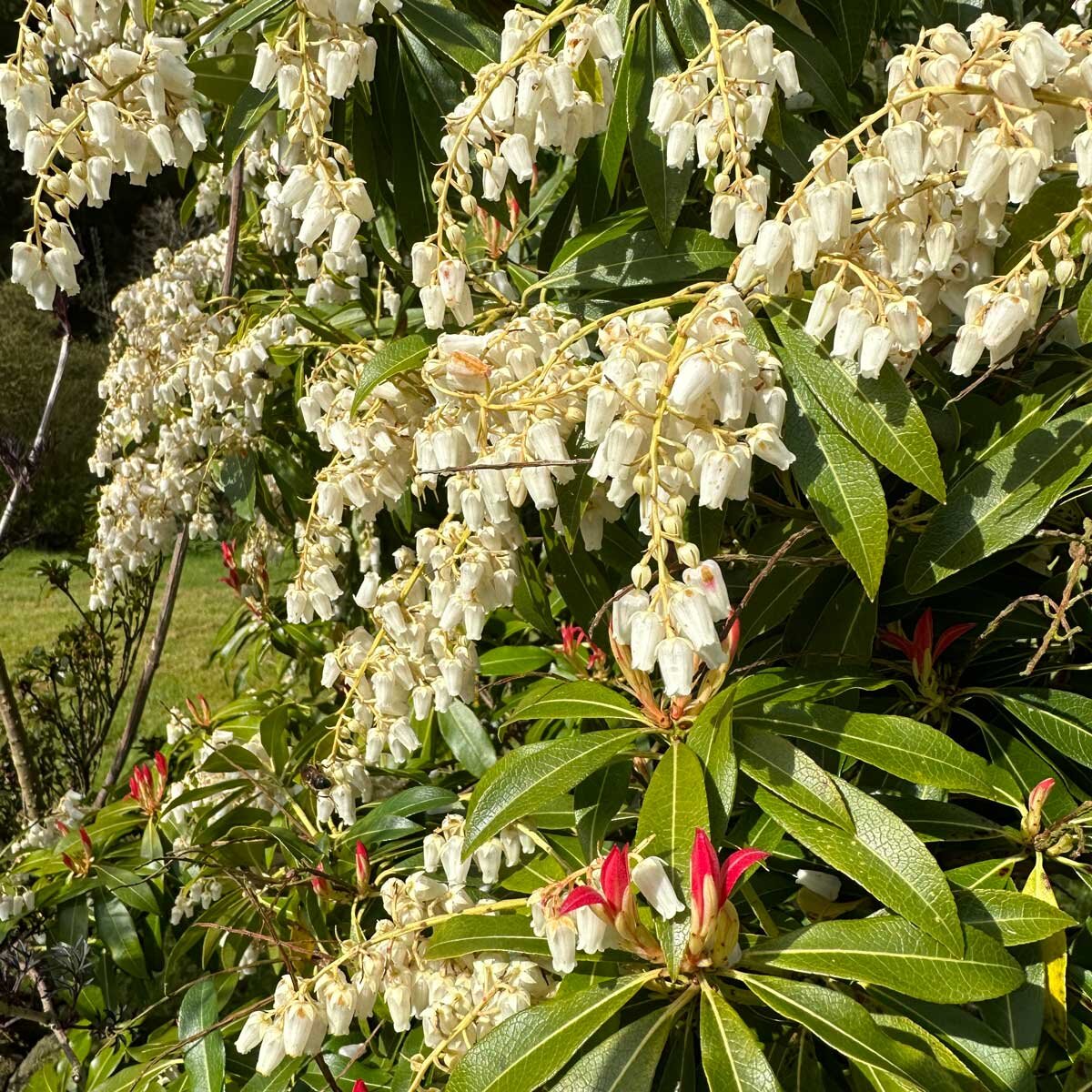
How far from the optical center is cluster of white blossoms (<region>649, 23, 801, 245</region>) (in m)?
1.09

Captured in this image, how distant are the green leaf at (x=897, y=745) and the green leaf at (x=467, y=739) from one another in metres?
0.75

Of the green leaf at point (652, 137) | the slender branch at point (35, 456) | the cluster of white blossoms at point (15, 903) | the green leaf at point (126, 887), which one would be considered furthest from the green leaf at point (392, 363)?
the slender branch at point (35, 456)

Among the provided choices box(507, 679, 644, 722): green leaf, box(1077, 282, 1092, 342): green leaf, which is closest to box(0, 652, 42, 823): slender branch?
box(507, 679, 644, 722): green leaf

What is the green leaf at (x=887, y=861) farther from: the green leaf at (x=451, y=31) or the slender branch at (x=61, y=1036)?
the slender branch at (x=61, y=1036)

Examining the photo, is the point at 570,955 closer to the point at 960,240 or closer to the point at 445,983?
the point at 445,983

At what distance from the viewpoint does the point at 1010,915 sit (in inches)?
41.7

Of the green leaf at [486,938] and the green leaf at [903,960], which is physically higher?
the green leaf at [486,938]

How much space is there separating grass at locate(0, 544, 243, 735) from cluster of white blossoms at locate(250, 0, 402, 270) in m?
4.61

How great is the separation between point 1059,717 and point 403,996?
2.52 ft

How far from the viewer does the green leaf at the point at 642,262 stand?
4.26 ft

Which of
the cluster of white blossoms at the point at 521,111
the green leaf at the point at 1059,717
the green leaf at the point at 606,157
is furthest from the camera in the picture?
the green leaf at the point at 606,157

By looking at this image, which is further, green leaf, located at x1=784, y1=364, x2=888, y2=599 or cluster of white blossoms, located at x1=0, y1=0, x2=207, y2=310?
cluster of white blossoms, located at x1=0, y1=0, x2=207, y2=310

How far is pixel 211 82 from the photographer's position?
1.60m

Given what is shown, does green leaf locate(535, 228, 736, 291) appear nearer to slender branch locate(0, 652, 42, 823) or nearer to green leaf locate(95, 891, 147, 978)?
green leaf locate(95, 891, 147, 978)
